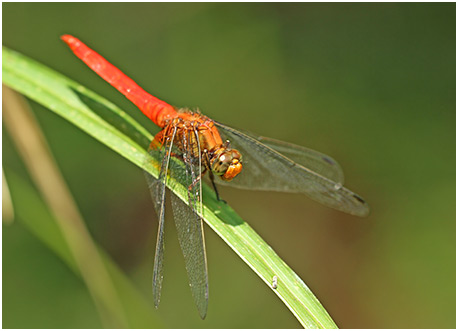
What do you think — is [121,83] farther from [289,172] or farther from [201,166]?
[289,172]

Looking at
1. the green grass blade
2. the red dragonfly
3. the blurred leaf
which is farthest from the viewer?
the blurred leaf

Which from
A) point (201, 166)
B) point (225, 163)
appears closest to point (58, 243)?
point (201, 166)

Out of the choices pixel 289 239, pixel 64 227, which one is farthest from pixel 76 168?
pixel 289 239

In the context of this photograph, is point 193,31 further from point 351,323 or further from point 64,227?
point 351,323

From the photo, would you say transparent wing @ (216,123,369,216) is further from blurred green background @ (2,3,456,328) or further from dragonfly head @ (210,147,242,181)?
blurred green background @ (2,3,456,328)

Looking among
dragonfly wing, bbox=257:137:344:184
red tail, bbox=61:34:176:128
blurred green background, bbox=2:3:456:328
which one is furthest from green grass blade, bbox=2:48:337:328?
blurred green background, bbox=2:3:456:328
